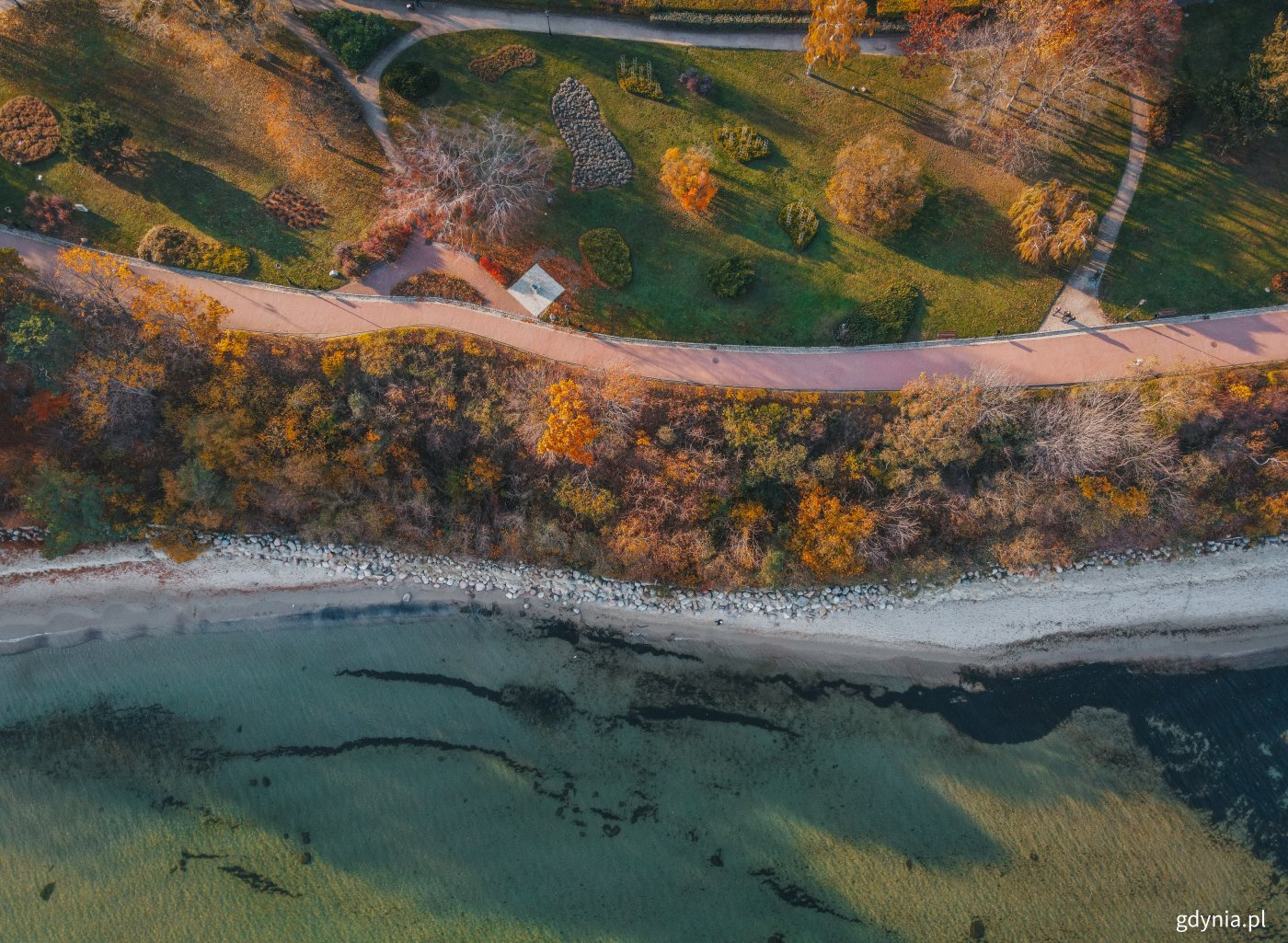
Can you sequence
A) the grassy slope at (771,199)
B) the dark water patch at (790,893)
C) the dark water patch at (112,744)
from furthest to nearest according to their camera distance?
the dark water patch at (112,744) < the dark water patch at (790,893) < the grassy slope at (771,199)

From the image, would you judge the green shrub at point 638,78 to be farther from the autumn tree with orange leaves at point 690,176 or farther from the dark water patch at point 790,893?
the dark water patch at point 790,893

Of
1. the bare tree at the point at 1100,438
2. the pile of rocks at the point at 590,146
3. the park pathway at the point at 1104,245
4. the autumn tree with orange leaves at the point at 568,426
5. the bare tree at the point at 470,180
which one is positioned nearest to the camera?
the autumn tree with orange leaves at the point at 568,426

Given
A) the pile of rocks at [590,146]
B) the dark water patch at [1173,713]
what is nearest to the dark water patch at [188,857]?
the dark water patch at [1173,713]

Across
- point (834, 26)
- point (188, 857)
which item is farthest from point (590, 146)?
point (188, 857)

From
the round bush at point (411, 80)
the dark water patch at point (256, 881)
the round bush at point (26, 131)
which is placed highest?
the round bush at point (411, 80)

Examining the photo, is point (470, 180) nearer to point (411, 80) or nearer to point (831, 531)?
point (411, 80)
